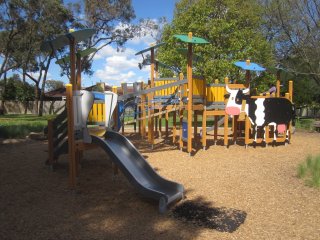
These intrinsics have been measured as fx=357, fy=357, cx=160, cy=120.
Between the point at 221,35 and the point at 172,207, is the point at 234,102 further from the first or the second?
the point at 221,35

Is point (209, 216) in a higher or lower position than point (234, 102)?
lower

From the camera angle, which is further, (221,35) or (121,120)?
(221,35)

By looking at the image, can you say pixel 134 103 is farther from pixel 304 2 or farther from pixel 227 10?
pixel 304 2

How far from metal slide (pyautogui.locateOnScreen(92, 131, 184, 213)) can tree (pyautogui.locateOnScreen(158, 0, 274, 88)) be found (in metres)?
13.1

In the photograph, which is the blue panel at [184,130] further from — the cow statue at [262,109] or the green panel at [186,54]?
the green panel at [186,54]

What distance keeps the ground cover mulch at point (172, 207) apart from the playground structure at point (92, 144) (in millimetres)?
254

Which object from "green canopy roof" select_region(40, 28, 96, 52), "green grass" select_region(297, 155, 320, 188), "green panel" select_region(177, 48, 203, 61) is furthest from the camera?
"green panel" select_region(177, 48, 203, 61)

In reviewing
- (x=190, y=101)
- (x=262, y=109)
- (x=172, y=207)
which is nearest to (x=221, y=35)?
(x=262, y=109)

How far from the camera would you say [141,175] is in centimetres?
590

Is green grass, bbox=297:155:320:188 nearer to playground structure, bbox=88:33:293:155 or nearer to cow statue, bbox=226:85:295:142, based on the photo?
playground structure, bbox=88:33:293:155

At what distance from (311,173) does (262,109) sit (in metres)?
4.26

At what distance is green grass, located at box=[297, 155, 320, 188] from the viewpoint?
6272 mm

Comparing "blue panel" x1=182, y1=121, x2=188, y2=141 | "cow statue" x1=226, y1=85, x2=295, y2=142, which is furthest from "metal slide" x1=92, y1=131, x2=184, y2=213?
"cow statue" x1=226, y1=85, x2=295, y2=142

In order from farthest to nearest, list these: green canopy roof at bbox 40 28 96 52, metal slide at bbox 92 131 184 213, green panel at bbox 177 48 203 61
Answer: green panel at bbox 177 48 203 61, green canopy roof at bbox 40 28 96 52, metal slide at bbox 92 131 184 213
